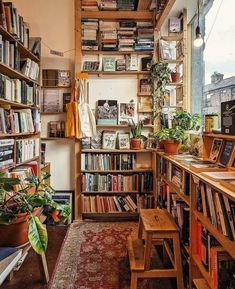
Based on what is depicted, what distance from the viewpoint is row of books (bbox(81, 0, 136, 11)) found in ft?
11.5

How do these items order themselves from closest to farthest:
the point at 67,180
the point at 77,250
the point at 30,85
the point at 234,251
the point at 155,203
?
the point at 234,251
the point at 77,250
the point at 30,85
the point at 155,203
the point at 67,180

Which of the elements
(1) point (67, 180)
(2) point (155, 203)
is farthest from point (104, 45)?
(2) point (155, 203)

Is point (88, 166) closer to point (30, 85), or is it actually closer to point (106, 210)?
point (106, 210)

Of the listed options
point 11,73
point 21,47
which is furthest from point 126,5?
point 11,73

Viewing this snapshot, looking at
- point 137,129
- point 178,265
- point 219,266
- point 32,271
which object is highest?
point 137,129

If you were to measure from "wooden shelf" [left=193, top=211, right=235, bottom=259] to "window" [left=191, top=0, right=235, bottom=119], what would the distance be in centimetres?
129

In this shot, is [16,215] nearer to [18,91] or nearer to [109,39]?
[18,91]

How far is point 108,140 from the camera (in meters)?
3.62

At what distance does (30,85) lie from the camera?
3.14 metres

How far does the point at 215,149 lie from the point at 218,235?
0.93m

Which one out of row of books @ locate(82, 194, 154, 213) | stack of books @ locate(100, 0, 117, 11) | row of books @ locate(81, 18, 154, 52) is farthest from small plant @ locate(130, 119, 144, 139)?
stack of books @ locate(100, 0, 117, 11)

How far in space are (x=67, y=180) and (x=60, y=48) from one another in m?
1.82

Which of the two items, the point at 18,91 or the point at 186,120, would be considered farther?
the point at 186,120

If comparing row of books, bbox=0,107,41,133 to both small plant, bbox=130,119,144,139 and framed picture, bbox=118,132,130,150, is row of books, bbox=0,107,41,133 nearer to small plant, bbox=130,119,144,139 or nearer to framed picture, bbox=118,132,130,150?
framed picture, bbox=118,132,130,150
